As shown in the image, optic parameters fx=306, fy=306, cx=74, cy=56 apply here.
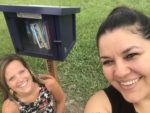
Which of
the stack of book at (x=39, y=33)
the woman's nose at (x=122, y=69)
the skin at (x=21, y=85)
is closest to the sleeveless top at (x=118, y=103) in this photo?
the woman's nose at (x=122, y=69)

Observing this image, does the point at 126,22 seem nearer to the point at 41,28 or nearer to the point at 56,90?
the point at 41,28

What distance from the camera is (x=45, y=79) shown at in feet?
10.3

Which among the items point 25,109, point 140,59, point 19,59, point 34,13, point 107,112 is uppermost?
point 140,59

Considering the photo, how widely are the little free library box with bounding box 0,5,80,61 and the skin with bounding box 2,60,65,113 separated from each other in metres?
0.21

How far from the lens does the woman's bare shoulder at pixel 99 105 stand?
6.28ft

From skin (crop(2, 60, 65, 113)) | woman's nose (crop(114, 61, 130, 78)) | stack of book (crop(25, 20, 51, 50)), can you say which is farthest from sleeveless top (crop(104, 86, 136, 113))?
skin (crop(2, 60, 65, 113))

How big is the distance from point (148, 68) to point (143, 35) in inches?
8.3

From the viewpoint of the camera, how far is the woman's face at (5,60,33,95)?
9.23ft

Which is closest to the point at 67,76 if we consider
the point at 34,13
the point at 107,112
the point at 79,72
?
the point at 79,72

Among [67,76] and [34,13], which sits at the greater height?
[34,13]

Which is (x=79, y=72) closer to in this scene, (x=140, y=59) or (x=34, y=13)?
(x=34, y=13)

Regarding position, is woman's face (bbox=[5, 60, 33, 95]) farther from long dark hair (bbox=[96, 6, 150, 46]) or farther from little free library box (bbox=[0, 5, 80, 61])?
long dark hair (bbox=[96, 6, 150, 46])

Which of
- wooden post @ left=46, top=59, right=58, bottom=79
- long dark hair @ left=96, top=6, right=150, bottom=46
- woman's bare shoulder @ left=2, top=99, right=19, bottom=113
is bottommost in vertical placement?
woman's bare shoulder @ left=2, top=99, right=19, bottom=113

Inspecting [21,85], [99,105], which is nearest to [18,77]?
[21,85]
